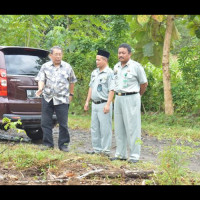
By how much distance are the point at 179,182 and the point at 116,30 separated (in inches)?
363

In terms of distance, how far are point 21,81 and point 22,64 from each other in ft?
1.35

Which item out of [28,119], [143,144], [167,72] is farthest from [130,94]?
[167,72]

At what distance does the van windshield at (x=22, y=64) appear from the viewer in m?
7.29

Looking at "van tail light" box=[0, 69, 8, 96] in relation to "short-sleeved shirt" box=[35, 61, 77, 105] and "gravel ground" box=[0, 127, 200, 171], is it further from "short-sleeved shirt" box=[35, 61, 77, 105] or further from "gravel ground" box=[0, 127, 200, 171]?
"gravel ground" box=[0, 127, 200, 171]

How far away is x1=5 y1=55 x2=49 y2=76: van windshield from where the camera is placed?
7.29m

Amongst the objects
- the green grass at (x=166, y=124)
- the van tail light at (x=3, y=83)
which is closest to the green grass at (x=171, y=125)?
the green grass at (x=166, y=124)

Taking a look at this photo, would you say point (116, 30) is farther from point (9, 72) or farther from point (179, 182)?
point (179, 182)

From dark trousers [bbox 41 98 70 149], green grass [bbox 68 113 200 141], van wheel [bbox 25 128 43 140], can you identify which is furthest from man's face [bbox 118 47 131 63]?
green grass [bbox 68 113 200 141]

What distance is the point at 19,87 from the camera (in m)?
7.21
